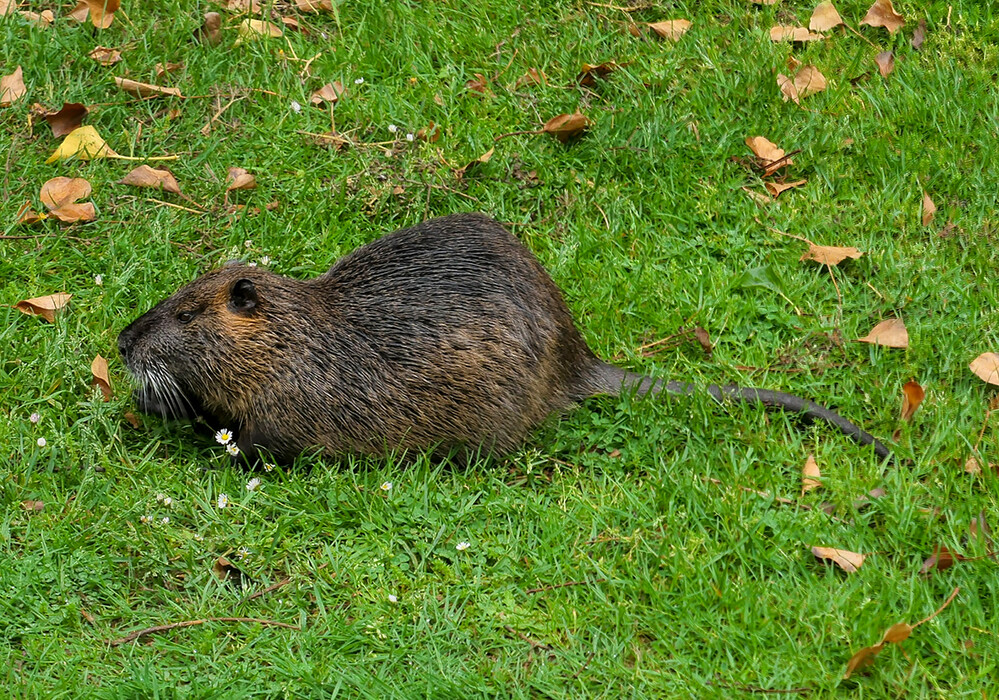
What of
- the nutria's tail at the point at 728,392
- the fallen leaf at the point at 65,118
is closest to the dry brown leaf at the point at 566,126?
the nutria's tail at the point at 728,392

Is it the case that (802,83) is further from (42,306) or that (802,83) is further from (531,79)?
(42,306)

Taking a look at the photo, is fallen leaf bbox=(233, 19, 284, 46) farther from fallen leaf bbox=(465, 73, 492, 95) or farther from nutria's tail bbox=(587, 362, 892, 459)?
nutria's tail bbox=(587, 362, 892, 459)

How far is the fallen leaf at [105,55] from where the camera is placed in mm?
4738

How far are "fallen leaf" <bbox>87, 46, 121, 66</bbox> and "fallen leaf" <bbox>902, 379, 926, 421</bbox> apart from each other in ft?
11.1

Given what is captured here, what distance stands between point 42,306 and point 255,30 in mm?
1711

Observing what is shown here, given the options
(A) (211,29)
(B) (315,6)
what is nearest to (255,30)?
(A) (211,29)

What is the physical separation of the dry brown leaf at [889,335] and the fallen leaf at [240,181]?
2.35 metres

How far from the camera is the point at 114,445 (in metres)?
3.53

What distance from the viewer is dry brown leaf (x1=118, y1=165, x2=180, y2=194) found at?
4.37 metres

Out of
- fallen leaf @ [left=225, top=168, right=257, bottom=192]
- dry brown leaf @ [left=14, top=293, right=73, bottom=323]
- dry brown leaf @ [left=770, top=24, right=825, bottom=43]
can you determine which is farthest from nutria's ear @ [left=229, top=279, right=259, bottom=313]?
dry brown leaf @ [left=770, top=24, right=825, bottom=43]

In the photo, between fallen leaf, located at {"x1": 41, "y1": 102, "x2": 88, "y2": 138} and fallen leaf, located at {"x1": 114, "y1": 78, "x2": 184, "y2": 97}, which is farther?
fallen leaf, located at {"x1": 114, "y1": 78, "x2": 184, "y2": 97}

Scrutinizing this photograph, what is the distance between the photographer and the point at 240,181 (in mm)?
4406

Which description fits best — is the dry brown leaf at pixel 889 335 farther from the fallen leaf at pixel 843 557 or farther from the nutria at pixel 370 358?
the fallen leaf at pixel 843 557

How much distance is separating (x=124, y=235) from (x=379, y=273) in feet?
3.58
